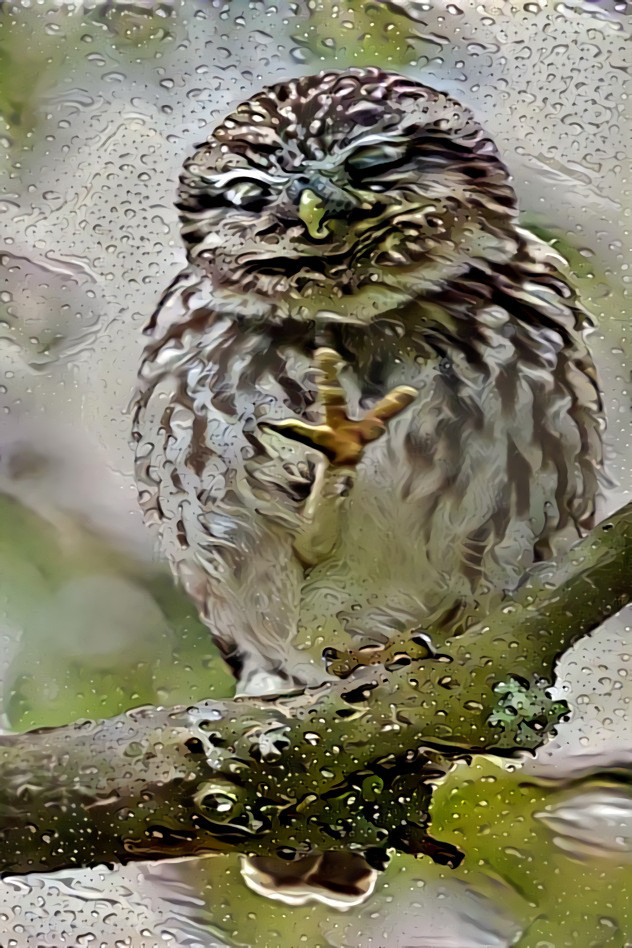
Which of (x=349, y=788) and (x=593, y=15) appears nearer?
(x=349, y=788)

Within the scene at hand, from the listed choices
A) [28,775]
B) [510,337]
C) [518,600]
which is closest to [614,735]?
[518,600]

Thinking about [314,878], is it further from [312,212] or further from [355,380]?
[312,212]

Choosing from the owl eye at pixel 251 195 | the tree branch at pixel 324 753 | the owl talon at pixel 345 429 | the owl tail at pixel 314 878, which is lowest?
the owl tail at pixel 314 878

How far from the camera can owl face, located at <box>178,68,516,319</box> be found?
655mm

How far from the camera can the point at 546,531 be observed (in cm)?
65

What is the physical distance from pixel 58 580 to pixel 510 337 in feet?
1.49

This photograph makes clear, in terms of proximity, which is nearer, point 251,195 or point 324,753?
point 324,753

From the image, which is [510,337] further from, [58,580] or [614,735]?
[58,580]

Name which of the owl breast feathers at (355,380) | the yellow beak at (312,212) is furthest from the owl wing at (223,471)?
the yellow beak at (312,212)

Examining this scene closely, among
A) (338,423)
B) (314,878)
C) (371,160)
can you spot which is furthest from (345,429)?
(314,878)

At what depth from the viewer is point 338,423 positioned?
68 centimetres

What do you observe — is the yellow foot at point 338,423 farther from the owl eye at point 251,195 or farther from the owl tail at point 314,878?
the owl tail at point 314,878

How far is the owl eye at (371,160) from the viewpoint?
65 centimetres

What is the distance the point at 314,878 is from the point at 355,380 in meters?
0.41
